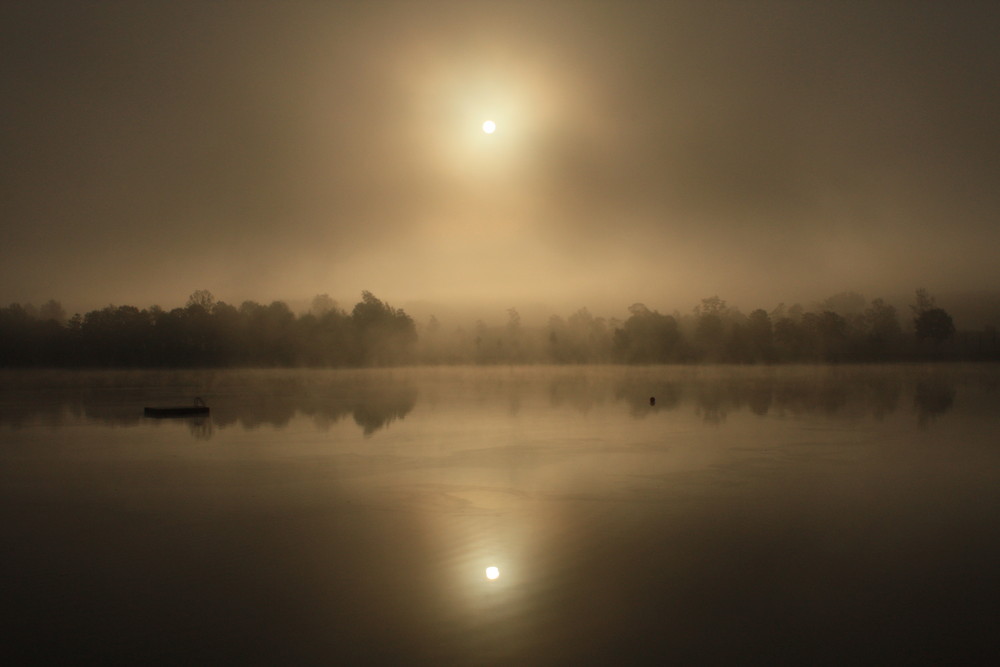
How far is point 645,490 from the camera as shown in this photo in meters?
16.7

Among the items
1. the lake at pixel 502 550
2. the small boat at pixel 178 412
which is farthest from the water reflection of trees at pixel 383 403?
the lake at pixel 502 550

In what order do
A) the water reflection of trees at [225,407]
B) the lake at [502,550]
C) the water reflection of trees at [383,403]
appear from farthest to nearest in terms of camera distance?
the water reflection of trees at [383,403]
the water reflection of trees at [225,407]
the lake at [502,550]

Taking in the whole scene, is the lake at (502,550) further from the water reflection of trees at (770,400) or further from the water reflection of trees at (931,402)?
the water reflection of trees at (770,400)

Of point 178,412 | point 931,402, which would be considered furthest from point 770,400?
point 178,412

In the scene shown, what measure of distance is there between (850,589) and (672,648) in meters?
3.38

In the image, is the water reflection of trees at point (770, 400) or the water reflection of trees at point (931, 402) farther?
the water reflection of trees at point (770, 400)

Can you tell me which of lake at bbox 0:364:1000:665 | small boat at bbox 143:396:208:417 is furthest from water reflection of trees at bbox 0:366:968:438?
lake at bbox 0:364:1000:665

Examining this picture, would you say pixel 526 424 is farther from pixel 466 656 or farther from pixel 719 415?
pixel 466 656

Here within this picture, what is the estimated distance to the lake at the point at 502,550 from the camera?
815 cm

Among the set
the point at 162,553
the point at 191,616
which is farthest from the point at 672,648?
the point at 162,553

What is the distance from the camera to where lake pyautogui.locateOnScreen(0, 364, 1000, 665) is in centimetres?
815

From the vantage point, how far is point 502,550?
37.8ft

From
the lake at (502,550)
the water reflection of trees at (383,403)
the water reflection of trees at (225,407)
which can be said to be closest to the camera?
the lake at (502,550)

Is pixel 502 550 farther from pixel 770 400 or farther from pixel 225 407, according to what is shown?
pixel 770 400
